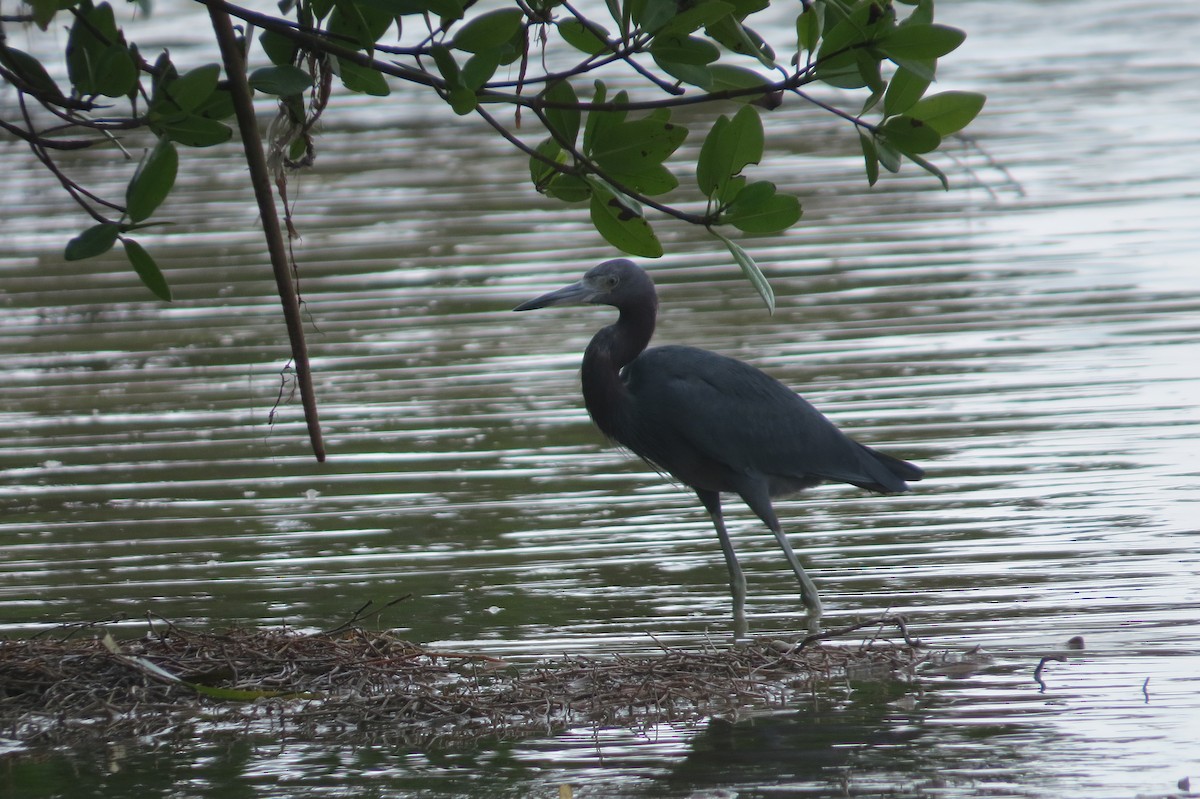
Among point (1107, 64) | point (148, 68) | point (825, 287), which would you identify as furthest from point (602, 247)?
point (1107, 64)

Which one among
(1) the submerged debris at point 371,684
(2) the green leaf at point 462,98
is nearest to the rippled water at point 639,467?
(1) the submerged debris at point 371,684

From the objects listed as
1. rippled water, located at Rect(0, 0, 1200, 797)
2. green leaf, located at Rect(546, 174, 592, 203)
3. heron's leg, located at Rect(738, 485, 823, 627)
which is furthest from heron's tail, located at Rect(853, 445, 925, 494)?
green leaf, located at Rect(546, 174, 592, 203)

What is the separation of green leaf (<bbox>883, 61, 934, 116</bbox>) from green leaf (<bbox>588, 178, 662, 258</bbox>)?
22.1 inches

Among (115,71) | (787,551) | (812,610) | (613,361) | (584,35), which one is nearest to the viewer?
(115,71)

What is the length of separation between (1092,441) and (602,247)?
5.01 m

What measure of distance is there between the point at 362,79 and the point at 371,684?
187cm

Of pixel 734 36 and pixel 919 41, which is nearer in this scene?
pixel 919 41

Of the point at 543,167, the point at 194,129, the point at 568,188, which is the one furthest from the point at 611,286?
the point at 194,129

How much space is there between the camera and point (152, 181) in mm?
3318

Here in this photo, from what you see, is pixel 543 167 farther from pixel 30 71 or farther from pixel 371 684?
pixel 371 684

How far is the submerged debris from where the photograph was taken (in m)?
A: 4.52

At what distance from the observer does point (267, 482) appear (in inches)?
286

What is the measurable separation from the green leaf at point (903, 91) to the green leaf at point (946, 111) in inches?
1.0

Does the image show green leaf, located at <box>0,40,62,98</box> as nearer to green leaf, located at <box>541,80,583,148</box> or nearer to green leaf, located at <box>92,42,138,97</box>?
green leaf, located at <box>92,42,138,97</box>
